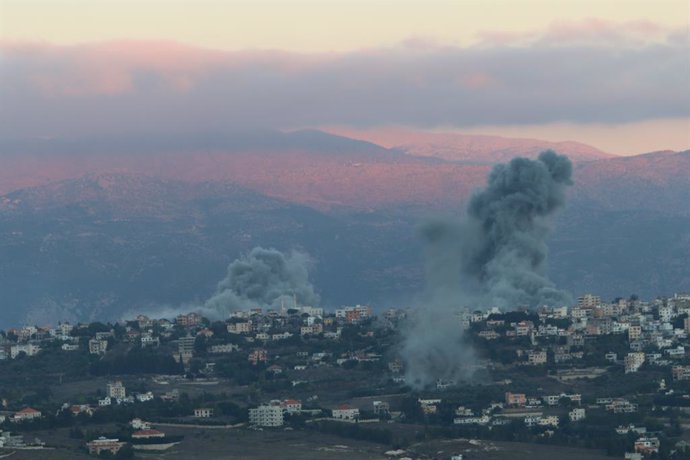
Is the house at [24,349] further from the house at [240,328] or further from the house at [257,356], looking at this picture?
the house at [257,356]

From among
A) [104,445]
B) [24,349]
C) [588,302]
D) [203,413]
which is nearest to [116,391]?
[203,413]

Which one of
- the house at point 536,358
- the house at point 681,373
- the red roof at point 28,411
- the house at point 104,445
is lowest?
the house at point 104,445

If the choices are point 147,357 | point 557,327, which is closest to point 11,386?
point 147,357

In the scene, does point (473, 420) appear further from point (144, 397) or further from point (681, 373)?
point (144, 397)

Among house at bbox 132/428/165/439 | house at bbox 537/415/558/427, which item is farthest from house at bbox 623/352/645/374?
house at bbox 132/428/165/439

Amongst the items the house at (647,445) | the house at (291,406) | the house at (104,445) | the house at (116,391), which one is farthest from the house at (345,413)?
the house at (647,445)
